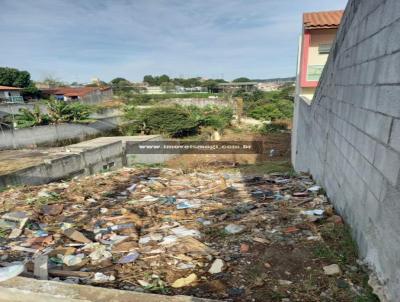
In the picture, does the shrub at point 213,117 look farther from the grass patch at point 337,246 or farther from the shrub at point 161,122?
the grass patch at point 337,246

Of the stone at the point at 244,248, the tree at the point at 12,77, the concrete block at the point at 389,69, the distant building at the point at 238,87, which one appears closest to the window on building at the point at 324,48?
the concrete block at the point at 389,69

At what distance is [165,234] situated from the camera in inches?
119

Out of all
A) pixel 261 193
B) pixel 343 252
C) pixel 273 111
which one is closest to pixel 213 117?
pixel 273 111

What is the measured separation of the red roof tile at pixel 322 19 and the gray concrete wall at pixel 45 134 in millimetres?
11158

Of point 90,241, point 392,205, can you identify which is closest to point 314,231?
point 392,205

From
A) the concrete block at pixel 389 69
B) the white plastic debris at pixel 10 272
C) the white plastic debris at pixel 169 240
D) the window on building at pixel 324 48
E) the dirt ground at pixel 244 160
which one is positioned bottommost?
the dirt ground at pixel 244 160

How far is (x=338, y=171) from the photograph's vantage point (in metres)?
3.22

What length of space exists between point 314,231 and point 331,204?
32.8 inches

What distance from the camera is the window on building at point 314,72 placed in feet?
29.6

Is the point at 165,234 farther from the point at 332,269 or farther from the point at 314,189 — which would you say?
the point at 314,189

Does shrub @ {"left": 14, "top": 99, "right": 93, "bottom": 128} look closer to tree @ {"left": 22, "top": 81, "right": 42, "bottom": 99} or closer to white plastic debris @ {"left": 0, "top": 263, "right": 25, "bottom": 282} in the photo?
white plastic debris @ {"left": 0, "top": 263, "right": 25, "bottom": 282}

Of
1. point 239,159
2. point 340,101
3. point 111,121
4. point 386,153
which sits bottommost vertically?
point 239,159

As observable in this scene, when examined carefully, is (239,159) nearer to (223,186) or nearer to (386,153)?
(223,186)

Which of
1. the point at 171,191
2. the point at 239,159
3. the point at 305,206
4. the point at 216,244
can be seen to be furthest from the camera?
the point at 239,159
